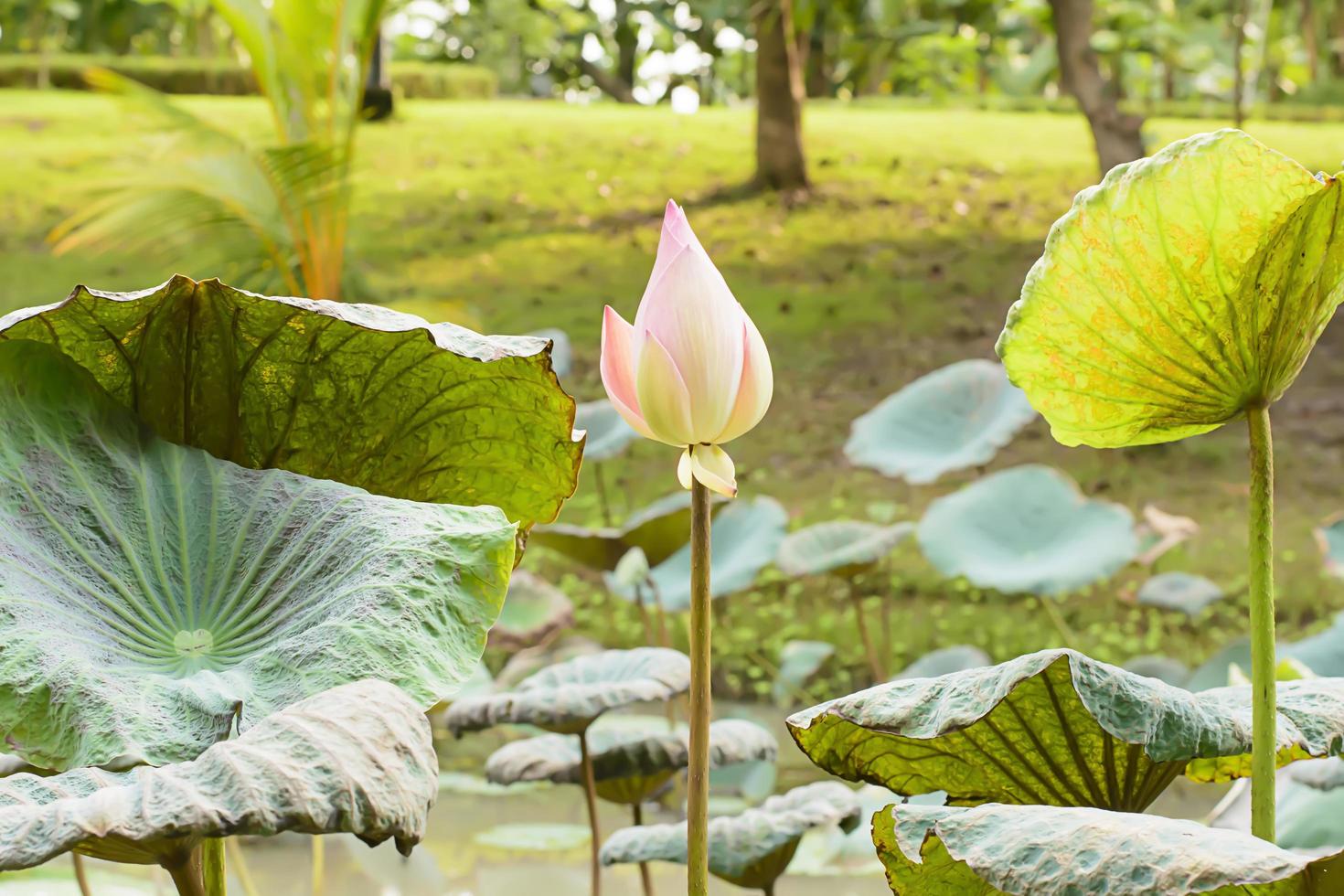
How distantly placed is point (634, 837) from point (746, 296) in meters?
Answer: 4.26

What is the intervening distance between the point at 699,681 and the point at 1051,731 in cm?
20

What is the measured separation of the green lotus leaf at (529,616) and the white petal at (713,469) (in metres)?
2.11

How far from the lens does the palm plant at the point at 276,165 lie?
10.0 ft

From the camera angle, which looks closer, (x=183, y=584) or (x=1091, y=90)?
(x=183, y=584)

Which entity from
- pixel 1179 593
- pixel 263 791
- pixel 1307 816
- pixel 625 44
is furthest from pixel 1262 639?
pixel 625 44

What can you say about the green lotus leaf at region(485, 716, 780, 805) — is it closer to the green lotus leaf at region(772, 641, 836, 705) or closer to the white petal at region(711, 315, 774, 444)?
the white petal at region(711, 315, 774, 444)

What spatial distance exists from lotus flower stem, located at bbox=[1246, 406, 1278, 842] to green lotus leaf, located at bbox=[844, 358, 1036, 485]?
2.09m

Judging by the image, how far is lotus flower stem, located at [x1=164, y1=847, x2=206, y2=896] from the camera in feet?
1.46

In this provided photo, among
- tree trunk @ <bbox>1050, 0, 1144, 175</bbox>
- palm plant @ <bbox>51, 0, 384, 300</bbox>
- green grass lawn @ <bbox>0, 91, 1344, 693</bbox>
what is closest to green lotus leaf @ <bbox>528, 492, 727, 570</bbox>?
green grass lawn @ <bbox>0, 91, 1344, 693</bbox>

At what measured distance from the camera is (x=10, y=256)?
5473 millimetres

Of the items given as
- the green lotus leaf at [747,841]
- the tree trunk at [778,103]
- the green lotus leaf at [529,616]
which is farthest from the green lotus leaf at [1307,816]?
the tree trunk at [778,103]

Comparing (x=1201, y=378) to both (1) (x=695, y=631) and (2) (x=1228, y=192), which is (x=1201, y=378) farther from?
(1) (x=695, y=631)

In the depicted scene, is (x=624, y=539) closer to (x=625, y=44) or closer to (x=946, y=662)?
(x=946, y=662)

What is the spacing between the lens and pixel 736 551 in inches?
98.8
